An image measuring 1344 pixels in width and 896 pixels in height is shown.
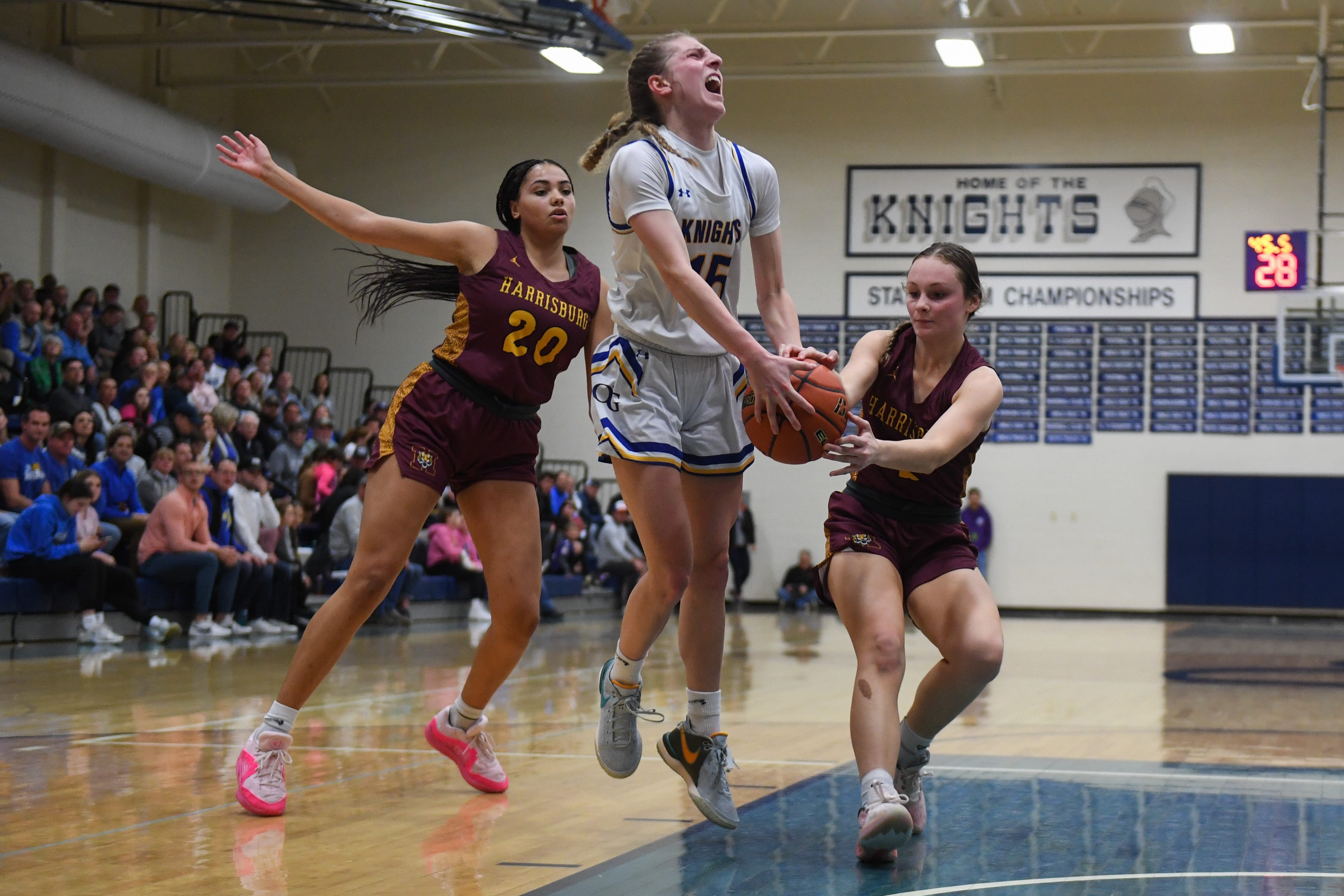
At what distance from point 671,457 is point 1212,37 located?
12366mm

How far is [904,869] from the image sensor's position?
9.86 ft

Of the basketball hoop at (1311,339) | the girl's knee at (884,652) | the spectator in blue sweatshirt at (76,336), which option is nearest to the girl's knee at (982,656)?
the girl's knee at (884,652)

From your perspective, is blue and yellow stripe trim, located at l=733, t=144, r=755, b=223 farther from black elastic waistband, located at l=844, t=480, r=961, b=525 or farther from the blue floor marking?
the blue floor marking

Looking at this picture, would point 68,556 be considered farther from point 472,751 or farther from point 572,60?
point 572,60

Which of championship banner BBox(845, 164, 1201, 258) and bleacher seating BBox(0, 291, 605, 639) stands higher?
championship banner BBox(845, 164, 1201, 258)

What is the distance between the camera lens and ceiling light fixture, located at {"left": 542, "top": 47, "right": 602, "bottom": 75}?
534 inches

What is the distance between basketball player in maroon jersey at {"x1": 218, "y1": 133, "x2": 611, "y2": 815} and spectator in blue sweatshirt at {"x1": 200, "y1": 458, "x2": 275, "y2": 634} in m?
6.24

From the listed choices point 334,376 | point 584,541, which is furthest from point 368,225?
point 334,376

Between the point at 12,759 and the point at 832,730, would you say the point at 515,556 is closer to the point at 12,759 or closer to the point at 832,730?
the point at 12,759

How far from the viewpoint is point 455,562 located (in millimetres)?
12328

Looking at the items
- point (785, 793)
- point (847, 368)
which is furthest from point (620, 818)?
point (847, 368)

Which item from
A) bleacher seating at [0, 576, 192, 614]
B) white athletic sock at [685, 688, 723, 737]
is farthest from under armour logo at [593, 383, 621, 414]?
bleacher seating at [0, 576, 192, 614]

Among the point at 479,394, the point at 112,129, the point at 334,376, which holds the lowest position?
the point at 479,394

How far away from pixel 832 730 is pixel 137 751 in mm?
2474
